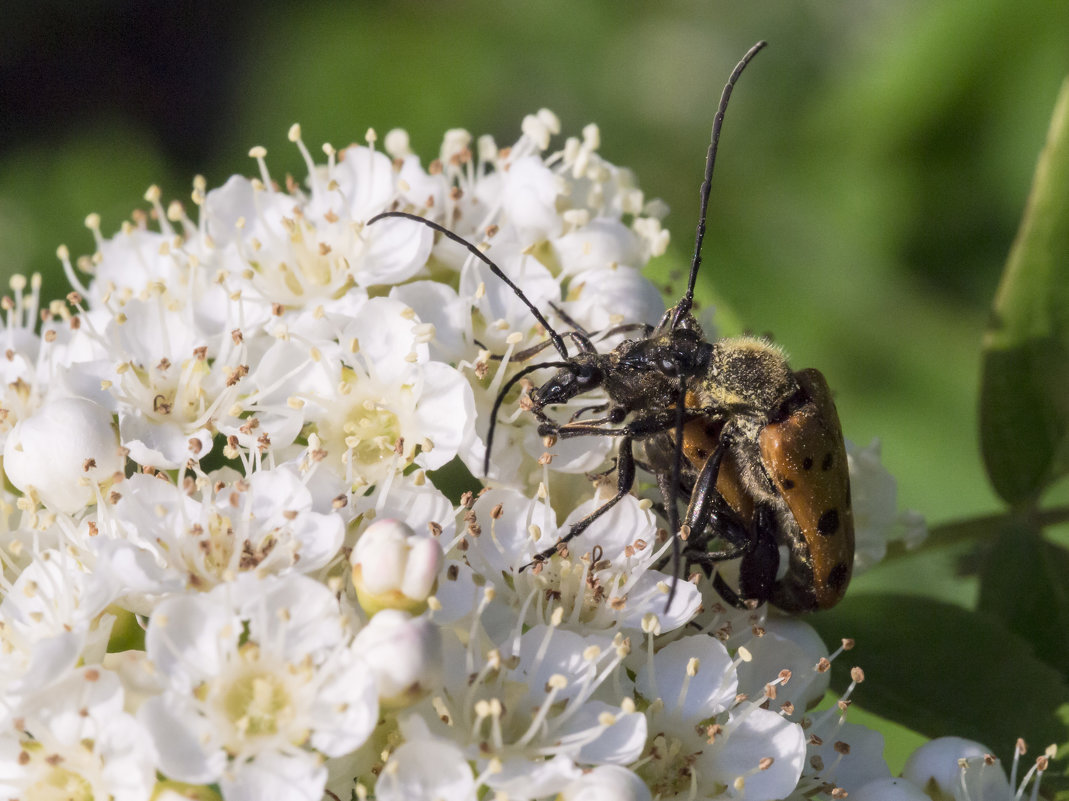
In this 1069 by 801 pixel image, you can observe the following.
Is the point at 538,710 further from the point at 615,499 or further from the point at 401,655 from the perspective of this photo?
the point at 615,499

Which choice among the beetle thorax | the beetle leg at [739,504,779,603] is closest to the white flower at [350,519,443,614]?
the beetle leg at [739,504,779,603]

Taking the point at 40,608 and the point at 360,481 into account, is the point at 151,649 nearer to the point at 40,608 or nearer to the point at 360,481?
the point at 40,608

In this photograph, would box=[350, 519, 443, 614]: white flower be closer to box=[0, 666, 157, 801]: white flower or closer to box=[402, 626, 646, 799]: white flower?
box=[402, 626, 646, 799]: white flower

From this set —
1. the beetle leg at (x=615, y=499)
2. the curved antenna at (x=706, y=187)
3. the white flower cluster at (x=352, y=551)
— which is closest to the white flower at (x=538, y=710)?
the white flower cluster at (x=352, y=551)

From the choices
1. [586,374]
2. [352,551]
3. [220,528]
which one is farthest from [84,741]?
[586,374]

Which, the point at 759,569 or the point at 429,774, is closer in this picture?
the point at 429,774

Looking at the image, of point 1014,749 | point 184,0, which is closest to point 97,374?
point 1014,749
